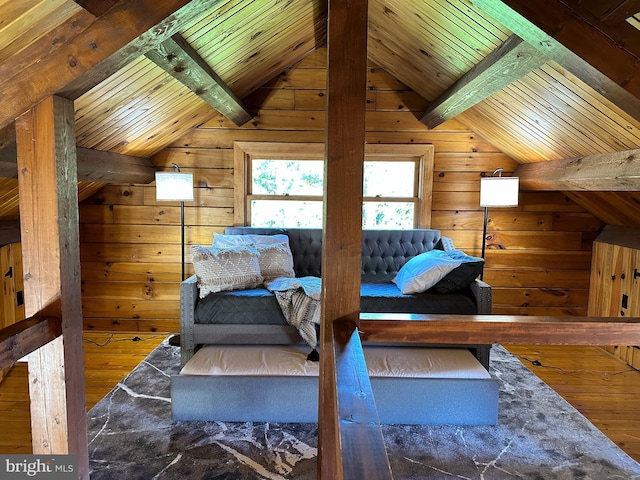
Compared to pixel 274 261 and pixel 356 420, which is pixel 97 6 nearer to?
pixel 356 420

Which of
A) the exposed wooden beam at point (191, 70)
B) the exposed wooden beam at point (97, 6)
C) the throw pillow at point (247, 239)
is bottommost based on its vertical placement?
the throw pillow at point (247, 239)

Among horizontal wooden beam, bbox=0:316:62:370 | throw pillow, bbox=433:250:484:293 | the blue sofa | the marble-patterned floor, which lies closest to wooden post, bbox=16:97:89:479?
horizontal wooden beam, bbox=0:316:62:370

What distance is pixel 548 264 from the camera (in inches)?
166

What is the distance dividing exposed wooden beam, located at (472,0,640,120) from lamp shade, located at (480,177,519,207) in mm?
1957

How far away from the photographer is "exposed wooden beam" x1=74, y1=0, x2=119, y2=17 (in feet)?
4.50

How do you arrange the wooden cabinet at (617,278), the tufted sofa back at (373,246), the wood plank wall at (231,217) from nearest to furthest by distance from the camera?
the wooden cabinet at (617,278) < the tufted sofa back at (373,246) < the wood plank wall at (231,217)

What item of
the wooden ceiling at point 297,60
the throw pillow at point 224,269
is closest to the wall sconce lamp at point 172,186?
the wooden ceiling at point 297,60

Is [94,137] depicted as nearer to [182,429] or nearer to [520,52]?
[182,429]

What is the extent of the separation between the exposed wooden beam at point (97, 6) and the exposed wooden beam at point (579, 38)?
136cm

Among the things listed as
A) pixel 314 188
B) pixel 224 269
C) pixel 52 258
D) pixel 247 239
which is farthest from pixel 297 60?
pixel 52 258

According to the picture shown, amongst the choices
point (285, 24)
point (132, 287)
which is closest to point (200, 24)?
point (285, 24)

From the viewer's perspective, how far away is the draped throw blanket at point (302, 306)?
270 cm

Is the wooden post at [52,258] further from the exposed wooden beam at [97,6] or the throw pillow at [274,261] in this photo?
the throw pillow at [274,261]

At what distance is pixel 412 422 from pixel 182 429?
4.46ft
